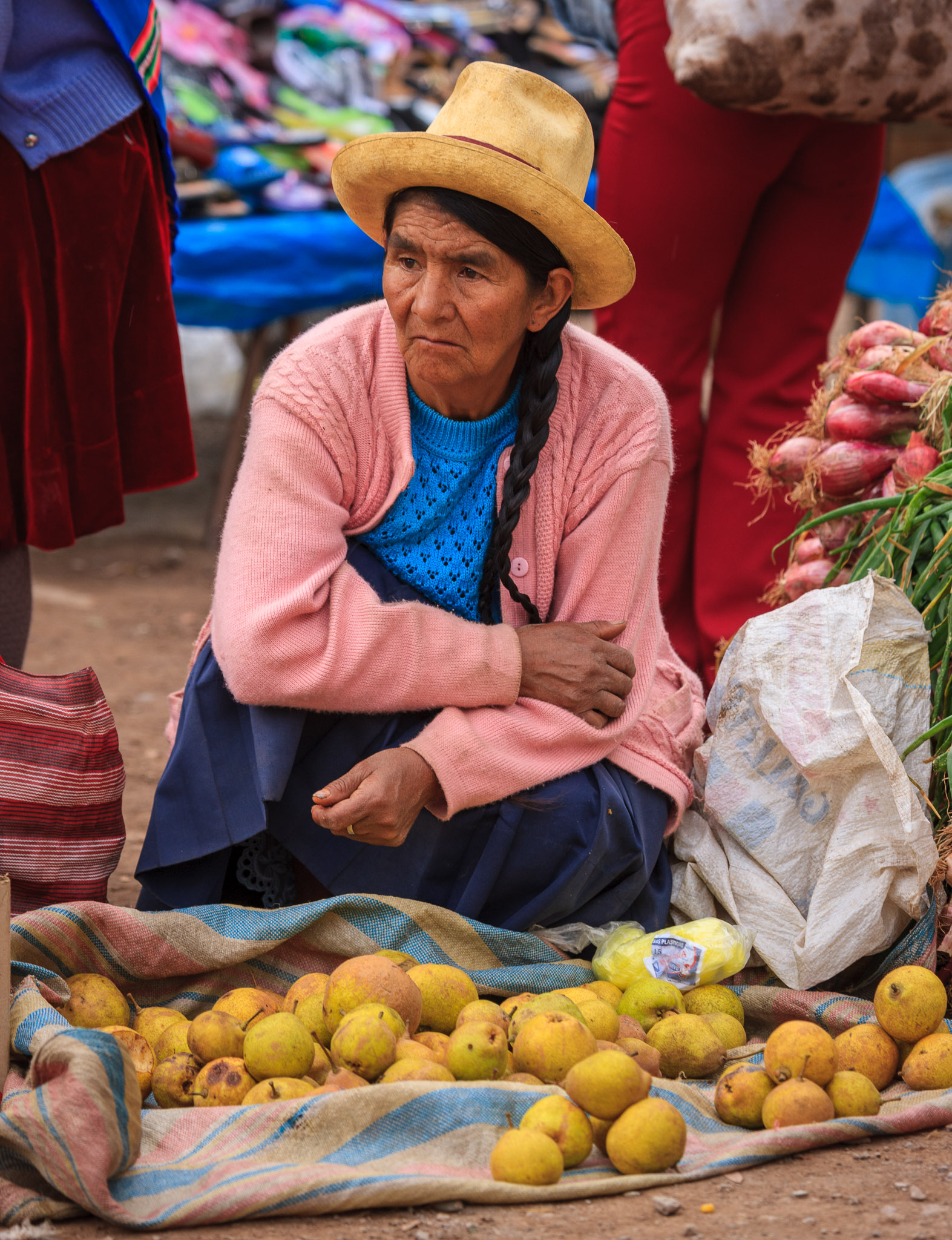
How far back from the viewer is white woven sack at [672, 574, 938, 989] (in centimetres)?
217

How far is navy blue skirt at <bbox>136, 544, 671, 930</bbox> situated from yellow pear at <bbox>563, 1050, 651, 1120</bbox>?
0.65 m

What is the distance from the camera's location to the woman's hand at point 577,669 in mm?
2289

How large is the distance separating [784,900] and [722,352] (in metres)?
1.63

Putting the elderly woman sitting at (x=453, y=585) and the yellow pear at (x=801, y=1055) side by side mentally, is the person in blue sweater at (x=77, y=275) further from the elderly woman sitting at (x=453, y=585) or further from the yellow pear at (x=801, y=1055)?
the yellow pear at (x=801, y=1055)

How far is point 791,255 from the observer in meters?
3.28

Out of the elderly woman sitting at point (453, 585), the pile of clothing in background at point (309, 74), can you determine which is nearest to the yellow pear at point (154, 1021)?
the elderly woman sitting at point (453, 585)

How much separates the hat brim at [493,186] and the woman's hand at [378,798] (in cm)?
86

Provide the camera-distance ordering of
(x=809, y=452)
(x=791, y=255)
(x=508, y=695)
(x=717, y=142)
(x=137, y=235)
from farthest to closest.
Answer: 1. (x=791, y=255)
2. (x=717, y=142)
3. (x=809, y=452)
4. (x=137, y=235)
5. (x=508, y=695)

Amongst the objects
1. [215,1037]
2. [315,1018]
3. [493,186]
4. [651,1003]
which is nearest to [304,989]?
[315,1018]

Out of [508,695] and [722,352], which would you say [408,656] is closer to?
[508,695]

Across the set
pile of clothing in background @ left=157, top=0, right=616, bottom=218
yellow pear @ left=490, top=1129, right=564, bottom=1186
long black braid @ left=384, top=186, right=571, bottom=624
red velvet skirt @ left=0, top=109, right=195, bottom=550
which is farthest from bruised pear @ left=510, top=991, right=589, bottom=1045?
pile of clothing in background @ left=157, top=0, right=616, bottom=218

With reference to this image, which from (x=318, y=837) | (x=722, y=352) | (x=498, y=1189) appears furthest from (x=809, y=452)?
(x=498, y=1189)

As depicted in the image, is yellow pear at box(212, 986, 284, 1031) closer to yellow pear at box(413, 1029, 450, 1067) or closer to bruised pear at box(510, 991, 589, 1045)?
yellow pear at box(413, 1029, 450, 1067)

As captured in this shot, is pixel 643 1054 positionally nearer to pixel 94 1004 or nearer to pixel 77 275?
pixel 94 1004
